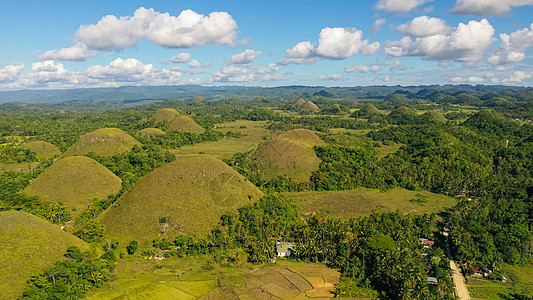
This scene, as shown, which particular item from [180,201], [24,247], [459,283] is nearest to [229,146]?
[180,201]

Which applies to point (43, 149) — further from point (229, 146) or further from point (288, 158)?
point (288, 158)

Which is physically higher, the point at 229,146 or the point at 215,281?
the point at 229,146

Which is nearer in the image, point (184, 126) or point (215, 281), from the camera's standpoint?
point (215, 281)

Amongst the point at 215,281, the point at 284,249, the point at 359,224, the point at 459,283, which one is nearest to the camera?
the point at 215,281

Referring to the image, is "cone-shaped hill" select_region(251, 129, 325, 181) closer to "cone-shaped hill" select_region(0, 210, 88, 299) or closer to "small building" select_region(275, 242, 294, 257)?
"small building" select_region(275, 242, 294, 257)

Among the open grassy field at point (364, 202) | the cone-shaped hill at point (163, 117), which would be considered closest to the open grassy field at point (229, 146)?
the cone-shaped hill at point (163, 117)

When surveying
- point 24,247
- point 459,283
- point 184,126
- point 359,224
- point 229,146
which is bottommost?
point 459,283

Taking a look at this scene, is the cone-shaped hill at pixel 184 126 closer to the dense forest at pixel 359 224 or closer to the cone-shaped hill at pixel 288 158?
the dense forest at pixel 359 224
